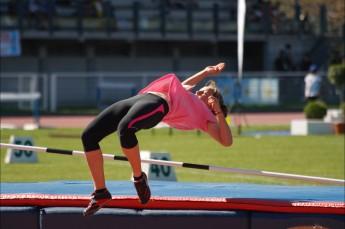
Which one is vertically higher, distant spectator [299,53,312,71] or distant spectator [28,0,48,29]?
distant spectator [28,0,48,29]

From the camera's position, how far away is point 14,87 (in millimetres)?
29875

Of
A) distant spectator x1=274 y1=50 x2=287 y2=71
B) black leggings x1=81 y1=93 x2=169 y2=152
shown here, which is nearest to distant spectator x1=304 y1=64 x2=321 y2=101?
distant spectator x1=274 y1=50 x2=287 y2=71

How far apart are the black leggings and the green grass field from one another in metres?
5.66

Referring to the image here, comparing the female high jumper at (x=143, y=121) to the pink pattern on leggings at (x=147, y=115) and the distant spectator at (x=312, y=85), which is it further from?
the distant spectator at (x=312, y=85)

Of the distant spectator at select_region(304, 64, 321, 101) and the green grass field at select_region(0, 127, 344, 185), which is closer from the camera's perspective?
the green grass field at select_region(0, 127, 344, 185)

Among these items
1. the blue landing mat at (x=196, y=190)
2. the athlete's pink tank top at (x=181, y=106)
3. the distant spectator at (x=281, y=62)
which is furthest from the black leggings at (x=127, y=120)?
the distant spectator at (x=281, y=62)

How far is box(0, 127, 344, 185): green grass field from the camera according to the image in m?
14.3

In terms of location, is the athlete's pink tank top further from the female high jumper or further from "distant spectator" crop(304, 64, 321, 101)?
"distant spectator" crop(304, 64, 321, 101)

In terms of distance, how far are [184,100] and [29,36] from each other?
91.7 feet

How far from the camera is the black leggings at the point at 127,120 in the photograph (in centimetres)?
741

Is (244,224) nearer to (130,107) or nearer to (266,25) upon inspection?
(130,107)

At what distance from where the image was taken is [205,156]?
17453mm

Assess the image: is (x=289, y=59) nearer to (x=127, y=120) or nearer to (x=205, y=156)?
(x=205, y=156)

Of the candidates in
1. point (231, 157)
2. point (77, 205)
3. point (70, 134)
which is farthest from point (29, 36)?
point (77, 205)
